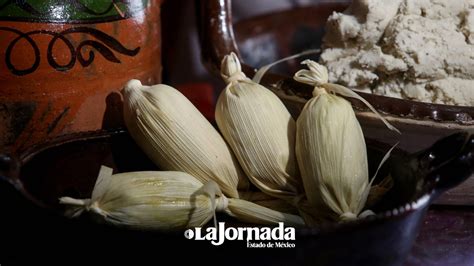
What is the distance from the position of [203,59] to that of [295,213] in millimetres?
234

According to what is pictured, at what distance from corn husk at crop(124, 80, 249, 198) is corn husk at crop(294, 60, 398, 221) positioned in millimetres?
49

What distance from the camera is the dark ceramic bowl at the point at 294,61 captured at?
445mm

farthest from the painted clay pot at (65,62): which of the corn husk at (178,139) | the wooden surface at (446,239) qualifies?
the wooden surface at (446,239)

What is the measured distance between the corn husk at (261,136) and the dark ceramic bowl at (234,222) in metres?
0.04

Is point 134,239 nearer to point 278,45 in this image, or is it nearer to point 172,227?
point 172,227

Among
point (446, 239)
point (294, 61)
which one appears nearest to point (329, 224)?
point (446, 239)

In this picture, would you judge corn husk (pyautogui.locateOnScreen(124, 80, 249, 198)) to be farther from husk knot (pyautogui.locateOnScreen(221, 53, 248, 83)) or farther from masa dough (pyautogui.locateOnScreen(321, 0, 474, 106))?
masa dough (pyautogui.locateOnScreen(321, 0, 474, 106))

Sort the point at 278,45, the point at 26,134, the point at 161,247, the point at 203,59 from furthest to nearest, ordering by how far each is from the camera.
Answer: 1. the point at 278,45
2. the point at 203,59
3. the point at 26,134
4. the point at 161,247

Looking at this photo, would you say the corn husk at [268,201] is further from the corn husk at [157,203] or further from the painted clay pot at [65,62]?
the painted clay pot at [65,62]

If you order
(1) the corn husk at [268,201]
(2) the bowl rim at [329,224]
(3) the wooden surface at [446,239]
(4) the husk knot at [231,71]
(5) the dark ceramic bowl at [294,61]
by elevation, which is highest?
(4) the husk knot at [231,71]

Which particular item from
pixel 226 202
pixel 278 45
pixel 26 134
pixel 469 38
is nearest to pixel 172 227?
pixel 226 202

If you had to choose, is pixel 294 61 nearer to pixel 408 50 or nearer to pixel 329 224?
pixel 408 50

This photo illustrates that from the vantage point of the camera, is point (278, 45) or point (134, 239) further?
point (278, 45)

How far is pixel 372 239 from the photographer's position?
312 millimetres
